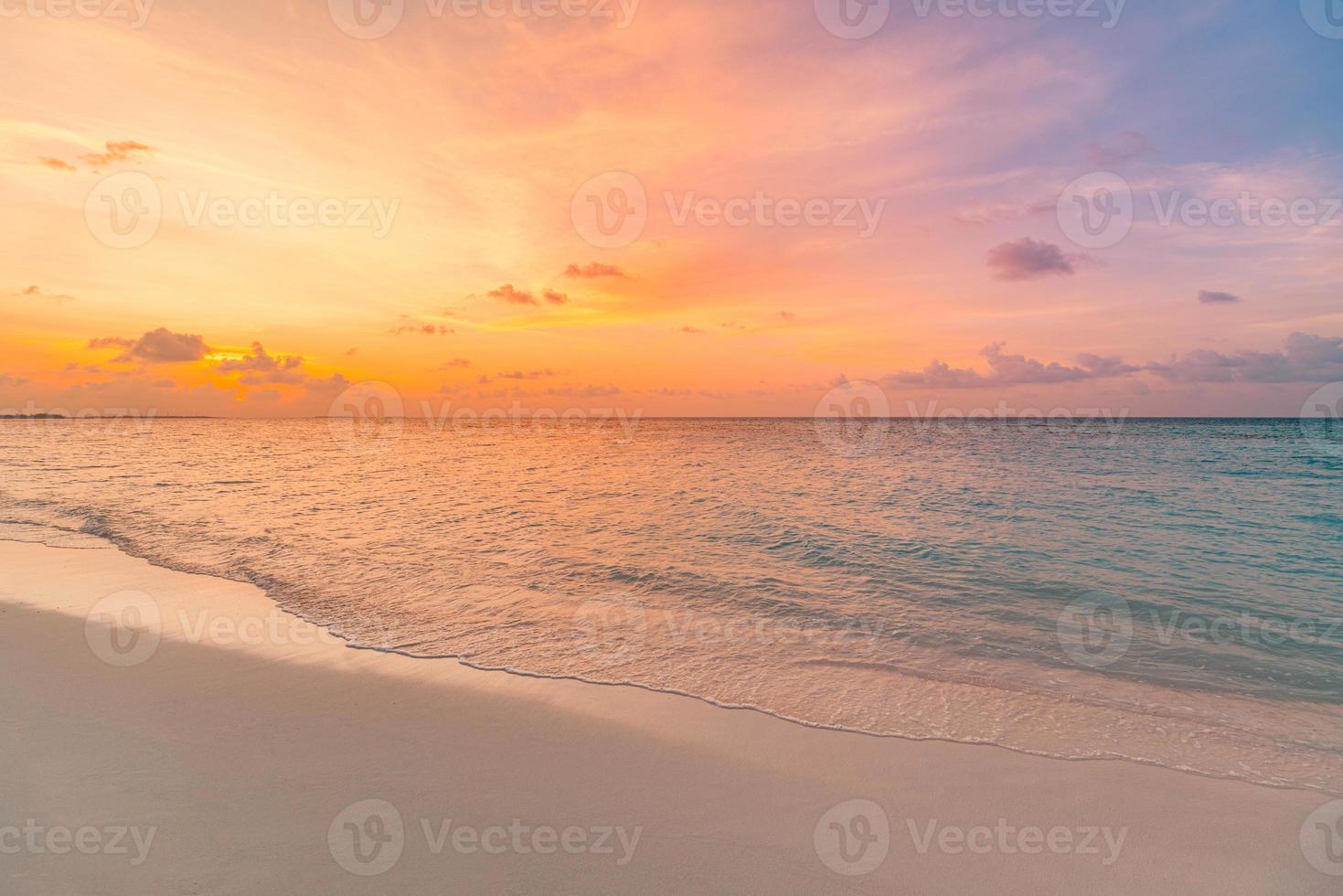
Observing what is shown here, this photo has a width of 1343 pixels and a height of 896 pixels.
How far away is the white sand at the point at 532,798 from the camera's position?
178 inches

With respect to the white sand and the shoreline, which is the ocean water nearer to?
the shoreline

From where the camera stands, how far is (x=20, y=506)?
74.0 feet

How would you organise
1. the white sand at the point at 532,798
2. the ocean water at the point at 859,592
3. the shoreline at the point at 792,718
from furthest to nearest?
the ocean water at the point at 859,592
the shoreline at the point at 792,718
the white sand at the point at 532,798

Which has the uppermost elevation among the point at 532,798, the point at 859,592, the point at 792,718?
the point at 859,592

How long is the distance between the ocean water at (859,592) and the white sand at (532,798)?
0.89 meters

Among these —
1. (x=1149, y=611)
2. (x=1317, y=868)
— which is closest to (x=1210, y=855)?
(x=1317, y=868)

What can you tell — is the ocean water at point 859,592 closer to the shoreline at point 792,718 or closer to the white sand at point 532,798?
the shoreline at point 792,718

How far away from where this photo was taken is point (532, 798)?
5449 mm

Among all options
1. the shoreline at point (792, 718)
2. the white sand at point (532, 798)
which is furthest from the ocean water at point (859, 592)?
the white sand at point (532, 798)

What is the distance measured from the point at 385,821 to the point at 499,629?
5237 millimetres

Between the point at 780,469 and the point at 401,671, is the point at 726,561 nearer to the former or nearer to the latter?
the point at 401,671

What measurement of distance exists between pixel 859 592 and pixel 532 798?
905 cm

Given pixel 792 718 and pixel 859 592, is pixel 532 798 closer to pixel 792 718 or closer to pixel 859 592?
pixel 792 718

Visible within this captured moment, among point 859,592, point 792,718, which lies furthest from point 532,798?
point 859,592
